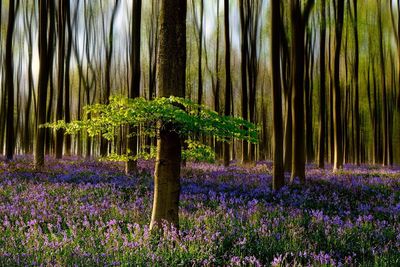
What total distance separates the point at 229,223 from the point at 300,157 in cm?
703

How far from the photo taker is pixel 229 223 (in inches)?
297

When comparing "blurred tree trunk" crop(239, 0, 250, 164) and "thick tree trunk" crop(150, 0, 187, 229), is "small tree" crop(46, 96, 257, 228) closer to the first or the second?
"thick tree trunk" crop(150, 0, 187, 229)

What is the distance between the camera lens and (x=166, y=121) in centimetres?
624

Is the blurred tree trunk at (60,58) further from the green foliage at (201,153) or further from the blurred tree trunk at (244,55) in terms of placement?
the green foliage at (201,153)

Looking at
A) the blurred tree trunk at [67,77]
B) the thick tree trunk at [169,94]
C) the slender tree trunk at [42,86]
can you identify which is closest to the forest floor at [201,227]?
the thick tree trunk at [169,94]

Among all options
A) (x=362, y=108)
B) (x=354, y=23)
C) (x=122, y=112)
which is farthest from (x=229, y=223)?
(x=362, y=108)

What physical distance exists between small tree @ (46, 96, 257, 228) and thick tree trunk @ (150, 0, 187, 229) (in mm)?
35

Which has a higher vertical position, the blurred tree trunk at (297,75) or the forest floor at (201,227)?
the blurred tree trunk at (297,75)

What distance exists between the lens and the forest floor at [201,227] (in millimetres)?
5582

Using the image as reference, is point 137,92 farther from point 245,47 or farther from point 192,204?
Answer: point 245,47

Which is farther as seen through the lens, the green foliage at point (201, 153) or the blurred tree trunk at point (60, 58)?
the blurred tree trunk at point (60, 58)

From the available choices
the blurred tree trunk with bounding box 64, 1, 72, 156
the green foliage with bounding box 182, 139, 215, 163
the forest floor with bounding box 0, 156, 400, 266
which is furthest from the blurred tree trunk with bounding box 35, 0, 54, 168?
the green foliage with bounding box 182, 139, 215, 163

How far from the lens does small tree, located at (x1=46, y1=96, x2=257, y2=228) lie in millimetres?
5738

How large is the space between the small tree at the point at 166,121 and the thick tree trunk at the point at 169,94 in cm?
4
